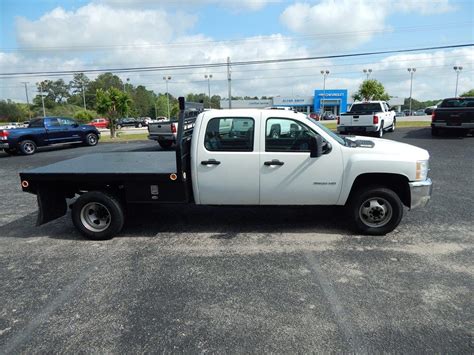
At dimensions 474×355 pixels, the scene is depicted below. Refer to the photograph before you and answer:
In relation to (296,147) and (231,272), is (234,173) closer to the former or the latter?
(296,147)

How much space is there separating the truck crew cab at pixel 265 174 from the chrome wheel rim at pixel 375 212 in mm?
13

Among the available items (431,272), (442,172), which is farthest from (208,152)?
(442,172)

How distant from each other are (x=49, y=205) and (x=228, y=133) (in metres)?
2.88

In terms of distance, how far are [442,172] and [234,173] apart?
7277mm

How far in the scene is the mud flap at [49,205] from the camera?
16.8 ft

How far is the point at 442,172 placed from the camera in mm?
9484

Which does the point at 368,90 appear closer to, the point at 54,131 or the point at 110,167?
the point at 54,131

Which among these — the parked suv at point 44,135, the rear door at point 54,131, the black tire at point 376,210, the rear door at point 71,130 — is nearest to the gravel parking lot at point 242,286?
the black tire at point 376,210

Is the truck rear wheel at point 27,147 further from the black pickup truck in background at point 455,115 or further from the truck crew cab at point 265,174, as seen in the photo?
the black pickup truck in background at point 455,115

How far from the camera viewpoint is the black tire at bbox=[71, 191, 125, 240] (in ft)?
16.5

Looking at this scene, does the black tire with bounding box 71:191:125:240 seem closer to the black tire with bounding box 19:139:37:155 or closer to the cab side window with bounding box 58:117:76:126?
the black tire with bounding box 19:139:37:155

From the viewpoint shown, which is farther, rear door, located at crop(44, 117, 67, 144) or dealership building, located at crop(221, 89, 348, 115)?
dealership building, located at crop(221, 89, 348, 115)

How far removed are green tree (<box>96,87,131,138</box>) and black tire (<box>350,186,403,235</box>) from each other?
23.0 meters

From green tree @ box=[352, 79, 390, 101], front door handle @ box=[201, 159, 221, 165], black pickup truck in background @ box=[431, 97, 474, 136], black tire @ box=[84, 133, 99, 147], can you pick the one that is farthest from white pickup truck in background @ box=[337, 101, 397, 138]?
green tree @ box=[352, 79, 390, 101]
